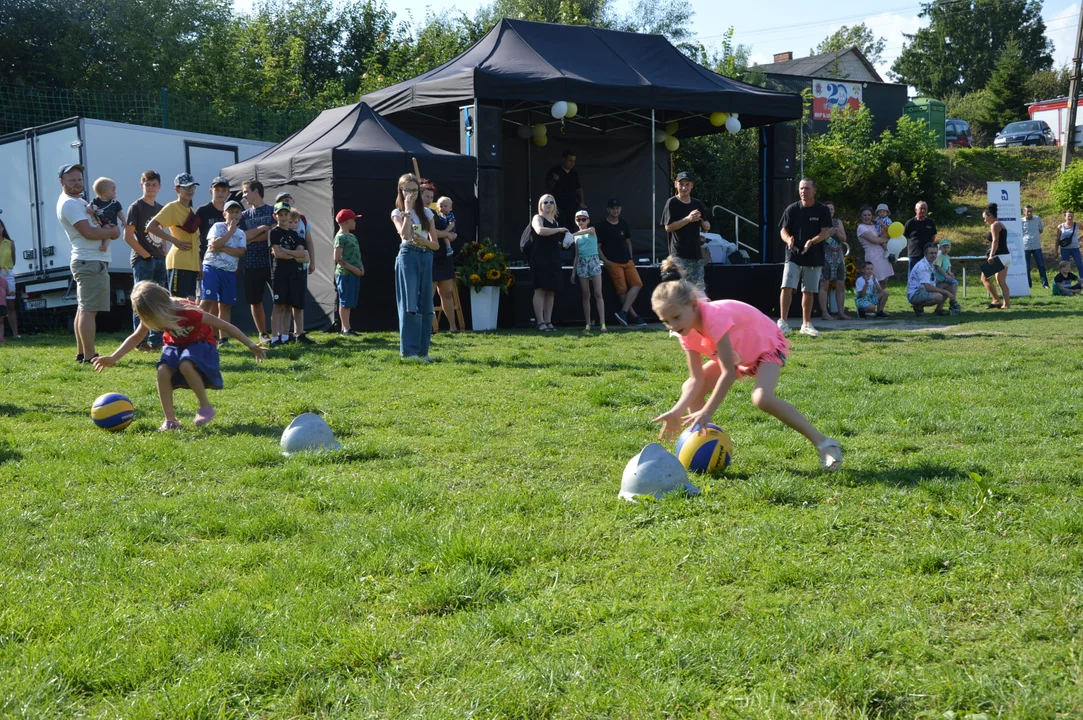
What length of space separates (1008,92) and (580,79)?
47719mm

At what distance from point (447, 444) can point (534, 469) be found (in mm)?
866

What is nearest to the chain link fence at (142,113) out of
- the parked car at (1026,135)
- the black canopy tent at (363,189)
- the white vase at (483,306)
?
the black canopy tent at (363,189)

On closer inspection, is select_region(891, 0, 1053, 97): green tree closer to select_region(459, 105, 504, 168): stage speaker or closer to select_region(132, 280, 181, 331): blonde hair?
select_region(459, 105, 504, 168): stage speaker

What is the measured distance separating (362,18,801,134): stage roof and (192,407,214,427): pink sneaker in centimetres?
890

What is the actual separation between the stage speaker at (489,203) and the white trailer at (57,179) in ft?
17.0

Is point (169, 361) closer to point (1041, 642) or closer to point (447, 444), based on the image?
point (447, 444)

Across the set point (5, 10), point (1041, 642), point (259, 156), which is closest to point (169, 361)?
point (1041, 642)

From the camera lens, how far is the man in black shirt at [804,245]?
12531 millimetres

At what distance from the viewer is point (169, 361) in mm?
6945

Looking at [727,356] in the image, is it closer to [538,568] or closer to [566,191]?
[538,568]

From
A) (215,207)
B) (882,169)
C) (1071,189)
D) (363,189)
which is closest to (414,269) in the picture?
(215,207)

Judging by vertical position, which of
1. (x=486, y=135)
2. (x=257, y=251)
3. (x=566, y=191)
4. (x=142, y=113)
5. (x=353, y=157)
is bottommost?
(x=257, y=251)

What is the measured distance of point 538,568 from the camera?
3.85 m

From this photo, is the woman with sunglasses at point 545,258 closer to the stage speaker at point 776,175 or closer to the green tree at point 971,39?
the stage speaker at point 776,175
